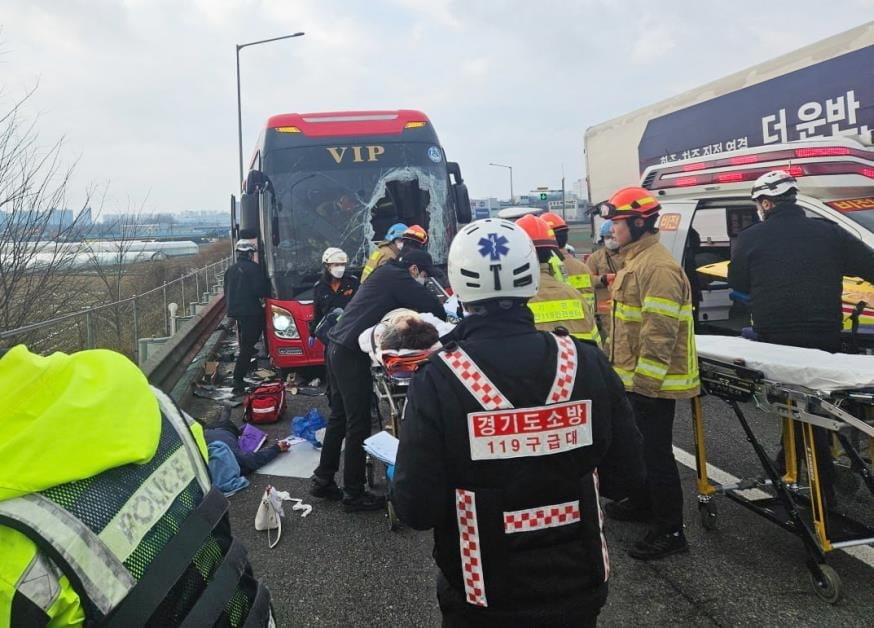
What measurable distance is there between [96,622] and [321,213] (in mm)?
7305

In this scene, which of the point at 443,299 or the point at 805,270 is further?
the point at 443,299

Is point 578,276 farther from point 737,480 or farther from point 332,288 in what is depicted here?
point 332,288

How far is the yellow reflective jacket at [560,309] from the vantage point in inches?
159

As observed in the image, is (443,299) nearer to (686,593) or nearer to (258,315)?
(258,315)

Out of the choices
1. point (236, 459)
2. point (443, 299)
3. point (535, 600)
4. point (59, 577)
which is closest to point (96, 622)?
point (59, 577)

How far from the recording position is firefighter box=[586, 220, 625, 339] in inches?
283

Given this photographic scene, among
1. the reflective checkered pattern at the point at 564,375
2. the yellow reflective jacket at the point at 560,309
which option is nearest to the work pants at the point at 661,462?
the yellow reflective jacket at the point at 560,309

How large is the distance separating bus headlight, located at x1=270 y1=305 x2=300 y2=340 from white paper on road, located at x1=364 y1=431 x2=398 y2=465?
14.1 feet

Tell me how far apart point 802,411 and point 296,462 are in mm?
3939

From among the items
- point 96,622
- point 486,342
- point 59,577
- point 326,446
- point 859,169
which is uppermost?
point 859,169

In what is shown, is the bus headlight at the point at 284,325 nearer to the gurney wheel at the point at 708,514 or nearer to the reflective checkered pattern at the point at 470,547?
the gurney wheel at the point at 708,514

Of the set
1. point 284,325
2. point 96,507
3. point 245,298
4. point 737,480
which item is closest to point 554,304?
point 737,480

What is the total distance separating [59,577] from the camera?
1192mm

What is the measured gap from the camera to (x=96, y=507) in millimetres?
1289
